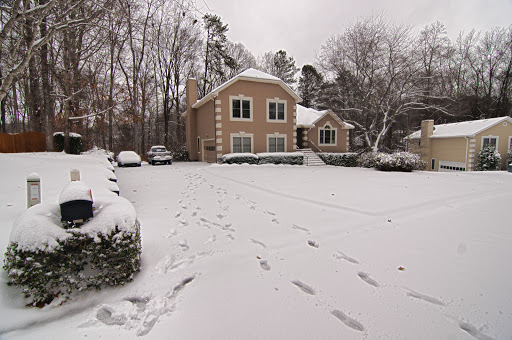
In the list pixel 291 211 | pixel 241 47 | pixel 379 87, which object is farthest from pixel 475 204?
pixel 241 47

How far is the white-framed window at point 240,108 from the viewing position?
1730 centimetres

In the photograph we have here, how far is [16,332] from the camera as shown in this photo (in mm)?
2105

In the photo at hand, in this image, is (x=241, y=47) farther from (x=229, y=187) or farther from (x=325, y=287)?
(x=325, y=287)

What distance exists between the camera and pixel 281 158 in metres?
17.5

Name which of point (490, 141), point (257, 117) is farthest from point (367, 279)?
point (490, 141)

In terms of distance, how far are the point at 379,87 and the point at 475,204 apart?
59.0 feet

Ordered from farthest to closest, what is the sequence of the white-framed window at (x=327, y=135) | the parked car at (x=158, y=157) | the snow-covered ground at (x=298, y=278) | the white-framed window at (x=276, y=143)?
the white-framed window at (x=327, y=135), the white-framed window at (x=276, y=143), the parked car at (x=158, y=157), the snow-covered ground at (x=298, y=278)

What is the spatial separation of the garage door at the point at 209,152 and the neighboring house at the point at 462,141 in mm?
18759

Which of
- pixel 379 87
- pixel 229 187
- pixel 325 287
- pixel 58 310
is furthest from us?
pixel 379 87

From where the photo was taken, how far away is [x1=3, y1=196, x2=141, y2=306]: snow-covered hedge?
241 cm

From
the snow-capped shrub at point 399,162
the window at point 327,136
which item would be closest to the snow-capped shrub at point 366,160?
the snow-capped shrub at point 399,162

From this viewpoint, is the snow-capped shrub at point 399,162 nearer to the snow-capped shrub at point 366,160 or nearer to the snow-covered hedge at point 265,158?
the snow-capped shrub at point 366,160

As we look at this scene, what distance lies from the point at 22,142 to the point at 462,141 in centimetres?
3023

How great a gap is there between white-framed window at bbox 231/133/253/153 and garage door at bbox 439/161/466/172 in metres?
16.7
